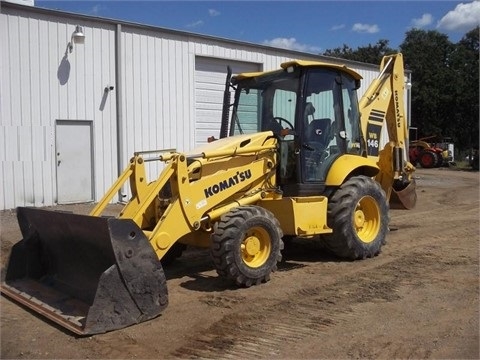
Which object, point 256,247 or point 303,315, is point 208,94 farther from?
point 303,315

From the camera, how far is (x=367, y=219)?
27.5 feet

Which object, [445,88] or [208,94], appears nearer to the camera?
[208,94]

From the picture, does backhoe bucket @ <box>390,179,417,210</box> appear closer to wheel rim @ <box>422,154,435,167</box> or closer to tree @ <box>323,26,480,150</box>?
wheel rim @ <box>422,154,435,167</box>

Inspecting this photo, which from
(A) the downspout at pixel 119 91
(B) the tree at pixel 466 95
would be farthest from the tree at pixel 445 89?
(A) the downspout at pixel 119 91

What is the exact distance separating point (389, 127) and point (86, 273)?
5938 millimetres

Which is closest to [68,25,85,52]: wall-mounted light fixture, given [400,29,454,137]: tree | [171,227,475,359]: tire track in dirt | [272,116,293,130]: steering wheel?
[272,116,293,130]: steering wheel

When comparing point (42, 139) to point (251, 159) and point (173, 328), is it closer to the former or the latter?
point (251, 159)

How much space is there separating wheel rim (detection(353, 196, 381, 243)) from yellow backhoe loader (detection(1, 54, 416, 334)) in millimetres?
17

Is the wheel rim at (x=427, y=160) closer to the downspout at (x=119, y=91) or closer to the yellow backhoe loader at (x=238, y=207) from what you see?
the downspout at (x=119, y=91)

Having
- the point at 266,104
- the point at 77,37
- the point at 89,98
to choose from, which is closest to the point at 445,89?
the point at 89,98

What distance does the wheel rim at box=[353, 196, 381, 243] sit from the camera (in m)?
8.12

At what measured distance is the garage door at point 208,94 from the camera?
50.3 feet

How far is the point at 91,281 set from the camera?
18.8 feet

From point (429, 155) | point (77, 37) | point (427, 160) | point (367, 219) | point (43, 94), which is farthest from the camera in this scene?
point (427, 160)
